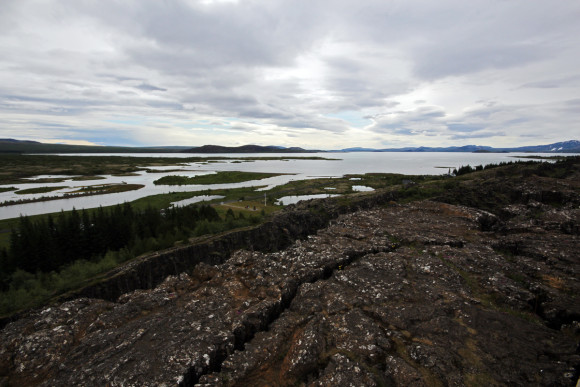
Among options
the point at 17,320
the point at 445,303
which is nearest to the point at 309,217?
the point at 445,303

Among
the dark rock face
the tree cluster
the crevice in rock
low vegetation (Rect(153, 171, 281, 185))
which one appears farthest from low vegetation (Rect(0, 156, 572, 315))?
low vegetation (Rect(153, 171, 281, 185))

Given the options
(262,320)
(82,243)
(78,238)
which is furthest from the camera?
(82,243)

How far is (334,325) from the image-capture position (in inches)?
399

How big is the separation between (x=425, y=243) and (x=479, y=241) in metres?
3.67

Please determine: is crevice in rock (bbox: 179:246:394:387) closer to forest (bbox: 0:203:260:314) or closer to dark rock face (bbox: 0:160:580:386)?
dark rock face (bbox: 0:160:580:386)

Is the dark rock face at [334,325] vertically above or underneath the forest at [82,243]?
above

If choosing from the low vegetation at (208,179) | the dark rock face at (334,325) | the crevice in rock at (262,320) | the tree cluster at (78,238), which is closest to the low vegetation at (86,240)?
the tree cluster at (78,238)

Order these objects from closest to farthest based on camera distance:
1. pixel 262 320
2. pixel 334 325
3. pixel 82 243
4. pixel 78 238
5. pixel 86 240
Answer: pixel 334 325
pixel 262 320
pixel 78 238
pixel 82 243
pixel 86 240

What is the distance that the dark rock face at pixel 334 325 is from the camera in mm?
8250

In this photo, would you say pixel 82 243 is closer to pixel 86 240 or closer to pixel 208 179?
pixel 86 240

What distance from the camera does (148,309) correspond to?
12.0 m

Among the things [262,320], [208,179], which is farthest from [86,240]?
[208,179]

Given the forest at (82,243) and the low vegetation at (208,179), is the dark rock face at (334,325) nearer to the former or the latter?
the forest at (82,243)

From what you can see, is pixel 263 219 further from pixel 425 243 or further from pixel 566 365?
pixel 566 365
